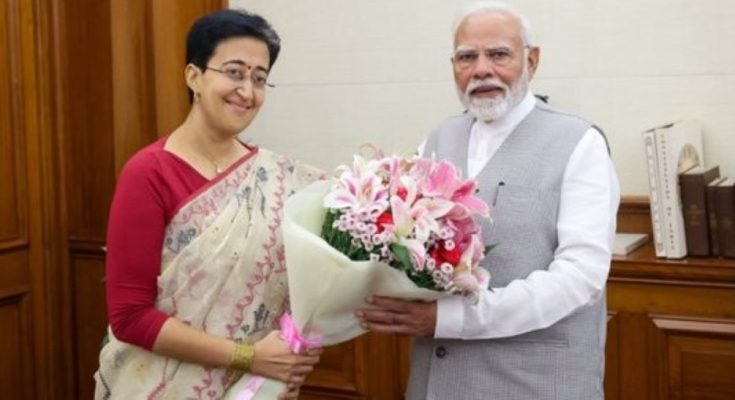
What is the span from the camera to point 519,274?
6.09ft

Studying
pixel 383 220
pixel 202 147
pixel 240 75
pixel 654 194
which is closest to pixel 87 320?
pixel 202 147

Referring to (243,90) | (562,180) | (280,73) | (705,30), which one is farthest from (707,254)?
(280,73)

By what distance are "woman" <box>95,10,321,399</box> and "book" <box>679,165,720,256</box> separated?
3.85ft

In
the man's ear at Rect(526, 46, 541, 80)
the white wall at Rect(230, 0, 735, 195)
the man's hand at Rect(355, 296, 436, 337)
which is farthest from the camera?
the white wall at Rect(230, 0, 735, 195)

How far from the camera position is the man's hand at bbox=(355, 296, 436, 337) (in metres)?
1.76

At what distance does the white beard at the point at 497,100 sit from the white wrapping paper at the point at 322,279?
0.39m

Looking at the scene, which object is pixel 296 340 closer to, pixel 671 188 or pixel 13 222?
pixel 671 188

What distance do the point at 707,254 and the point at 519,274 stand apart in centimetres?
88

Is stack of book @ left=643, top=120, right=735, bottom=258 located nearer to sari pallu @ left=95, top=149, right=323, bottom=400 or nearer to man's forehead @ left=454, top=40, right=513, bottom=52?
man's forehead @ left=454, top=40, right=513, bottom=52

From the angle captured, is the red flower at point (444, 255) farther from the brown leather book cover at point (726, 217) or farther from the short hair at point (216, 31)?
the brown leather book cover at point (726, 217)

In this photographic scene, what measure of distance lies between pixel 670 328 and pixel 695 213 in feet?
1.02

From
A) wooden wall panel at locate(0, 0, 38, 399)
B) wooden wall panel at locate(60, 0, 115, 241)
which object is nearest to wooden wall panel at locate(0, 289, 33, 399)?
wooden wall panel at locate(0, 0, 38, 399)

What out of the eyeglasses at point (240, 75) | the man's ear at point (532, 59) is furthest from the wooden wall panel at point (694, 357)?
the eyeglasses at point (240, 75)

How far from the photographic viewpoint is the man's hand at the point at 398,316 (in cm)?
176
